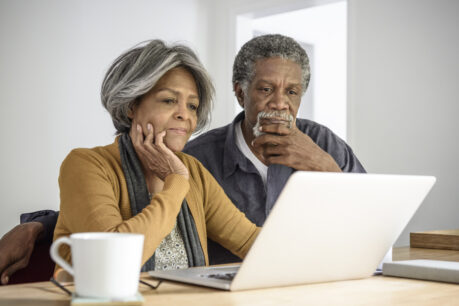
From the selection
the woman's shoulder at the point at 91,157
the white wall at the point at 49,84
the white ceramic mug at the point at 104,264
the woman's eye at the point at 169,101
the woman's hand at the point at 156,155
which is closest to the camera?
the white ceramic mug at the point at 104,264

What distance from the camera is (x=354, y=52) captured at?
3986 mm

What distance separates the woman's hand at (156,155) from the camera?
4.93ft

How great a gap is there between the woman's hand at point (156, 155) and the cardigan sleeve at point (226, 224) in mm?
162

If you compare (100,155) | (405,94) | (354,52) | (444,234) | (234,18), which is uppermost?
(234,18)

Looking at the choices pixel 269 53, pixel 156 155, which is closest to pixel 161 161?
pixel 156 155

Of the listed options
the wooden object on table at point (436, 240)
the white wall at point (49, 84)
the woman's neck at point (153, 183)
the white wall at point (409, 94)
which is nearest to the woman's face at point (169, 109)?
the woman's neck at point (153, 183)

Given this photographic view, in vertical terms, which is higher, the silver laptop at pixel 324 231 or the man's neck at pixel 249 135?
the man's neck at pixel 249 135

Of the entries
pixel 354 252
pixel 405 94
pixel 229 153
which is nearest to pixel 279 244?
pixel 354 252

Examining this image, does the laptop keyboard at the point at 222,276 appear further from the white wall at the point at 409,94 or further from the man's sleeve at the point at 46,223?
the white wall at the point at 409,94

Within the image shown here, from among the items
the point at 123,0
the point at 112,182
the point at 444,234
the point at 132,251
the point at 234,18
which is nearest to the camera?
the point at 132,251

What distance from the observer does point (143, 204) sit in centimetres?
149

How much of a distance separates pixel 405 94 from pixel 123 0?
6.85ft

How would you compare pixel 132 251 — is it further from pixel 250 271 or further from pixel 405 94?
pixel 405 94

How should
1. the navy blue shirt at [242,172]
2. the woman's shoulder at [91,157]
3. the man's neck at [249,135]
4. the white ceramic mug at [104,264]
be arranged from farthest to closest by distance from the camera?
the man's neck at [249,135] → the navy blue shirt at [242,172] → the woman's shoulder at [91,157] → the white ceramic mug at [104,264]
